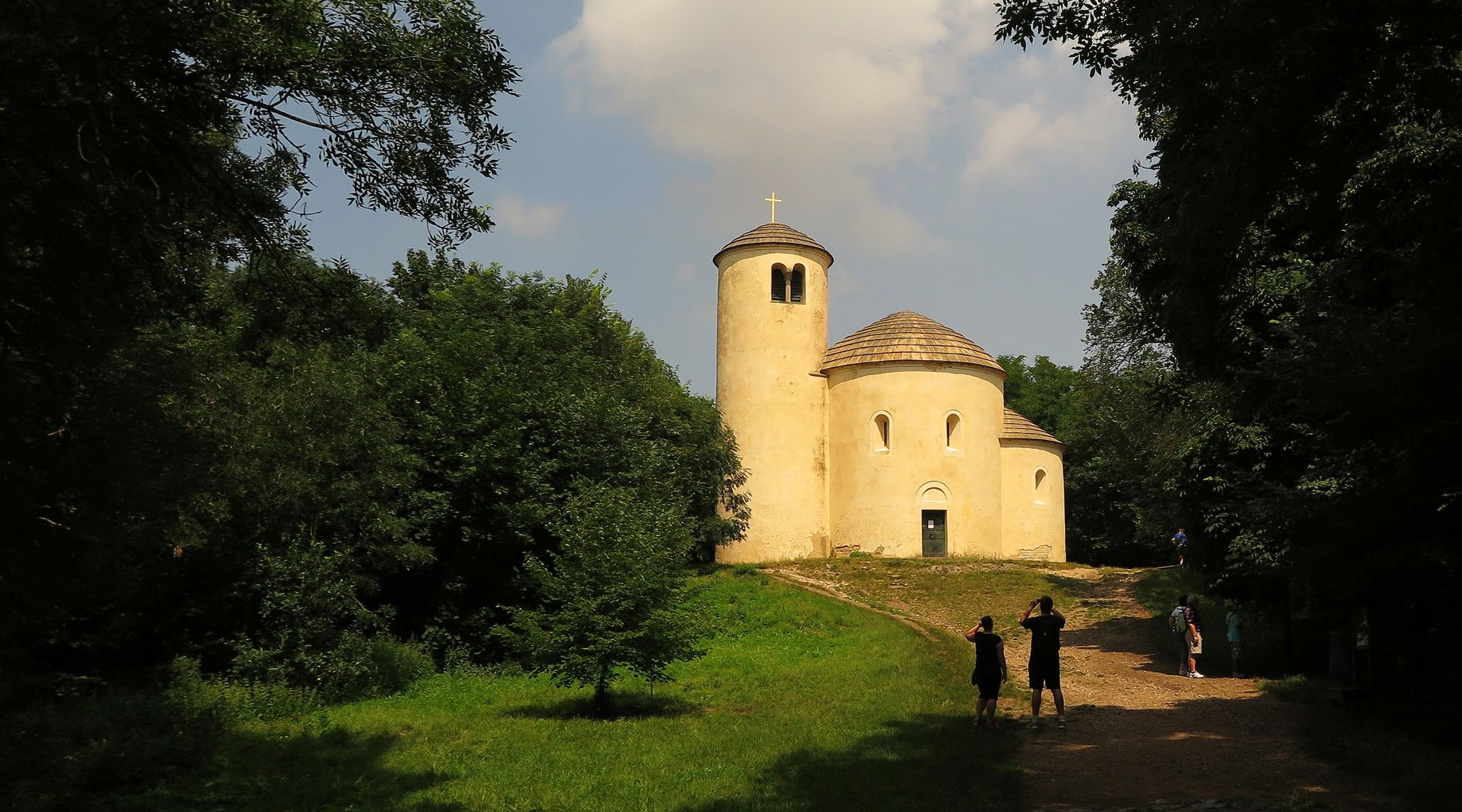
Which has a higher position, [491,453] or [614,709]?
[491,453]

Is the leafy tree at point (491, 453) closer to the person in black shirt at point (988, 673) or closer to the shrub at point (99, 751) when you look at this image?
the shrub at point (99, 751)

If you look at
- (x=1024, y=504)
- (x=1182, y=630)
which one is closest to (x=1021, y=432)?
(x=1024, y=504)

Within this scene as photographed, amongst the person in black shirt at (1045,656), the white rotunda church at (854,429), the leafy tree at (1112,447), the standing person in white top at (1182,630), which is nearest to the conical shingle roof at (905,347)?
the white rotunda church at (854,429)

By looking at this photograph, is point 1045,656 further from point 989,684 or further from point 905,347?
point 905,347

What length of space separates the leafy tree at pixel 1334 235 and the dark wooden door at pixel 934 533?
18.1m

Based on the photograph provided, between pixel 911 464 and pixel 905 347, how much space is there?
143 inches

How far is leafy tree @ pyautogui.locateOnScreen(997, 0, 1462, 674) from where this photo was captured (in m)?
7.26

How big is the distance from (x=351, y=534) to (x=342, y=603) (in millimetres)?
1510

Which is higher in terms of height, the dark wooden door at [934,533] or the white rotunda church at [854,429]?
the white rotunda church at [854,429]

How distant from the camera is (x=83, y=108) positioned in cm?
693

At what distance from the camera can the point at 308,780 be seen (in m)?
11.8

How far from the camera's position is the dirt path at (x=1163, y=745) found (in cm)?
934

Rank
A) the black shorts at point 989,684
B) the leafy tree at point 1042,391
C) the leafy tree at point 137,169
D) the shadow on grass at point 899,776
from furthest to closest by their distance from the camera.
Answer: the leafy tree at point 1042,391 < the black shorts at point 989,684 < the shadow on grass at point 899,776 < the leafy tree at point 137,169

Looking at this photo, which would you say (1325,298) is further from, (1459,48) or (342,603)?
(342,603)
